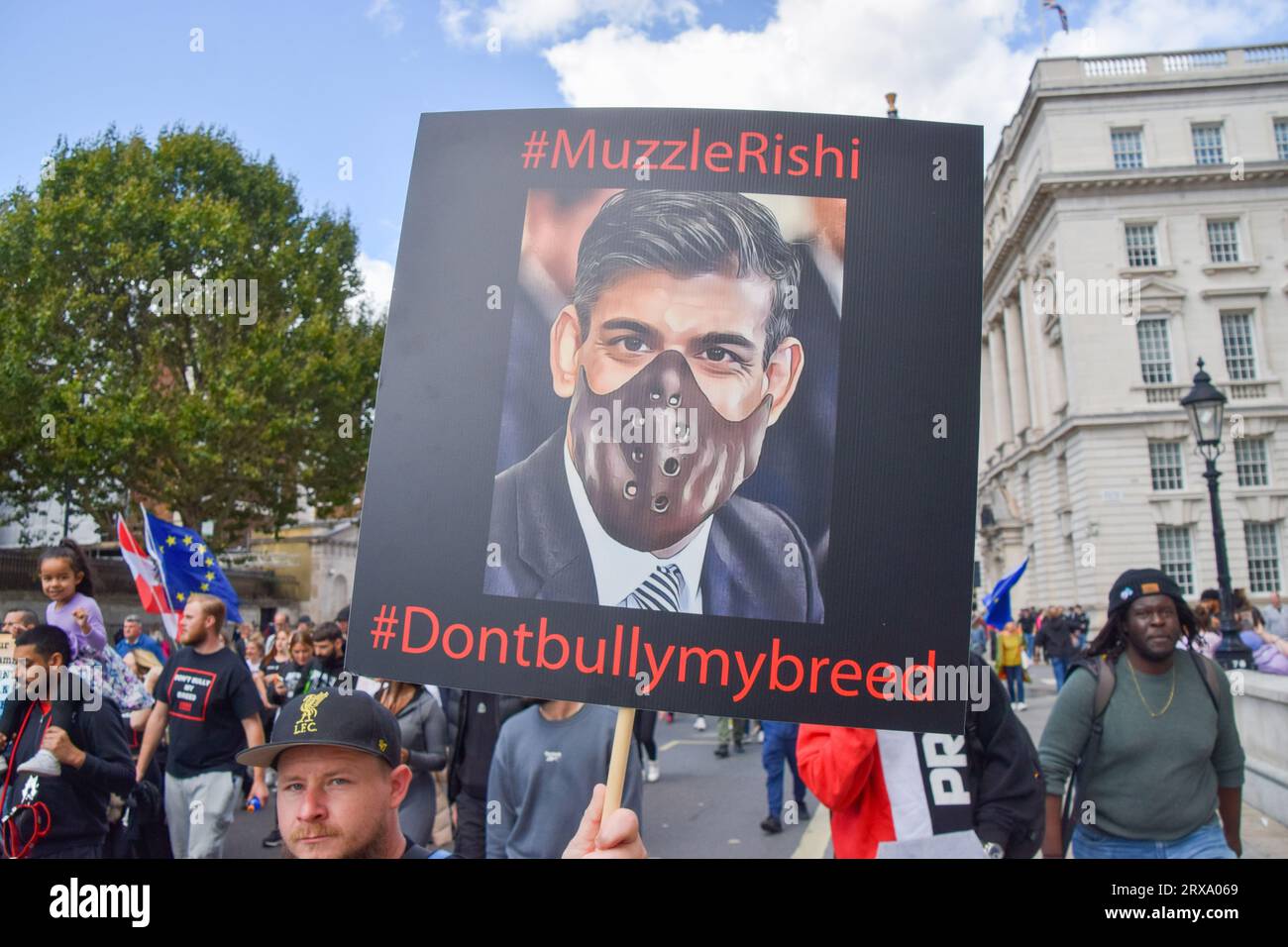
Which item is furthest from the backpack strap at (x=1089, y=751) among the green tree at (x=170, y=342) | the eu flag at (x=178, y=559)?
the green tree at (x=170, y=342)

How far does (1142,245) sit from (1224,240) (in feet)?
10.7

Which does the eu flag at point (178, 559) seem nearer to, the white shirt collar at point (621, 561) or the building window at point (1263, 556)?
the white shirt collar at point (621, 561)

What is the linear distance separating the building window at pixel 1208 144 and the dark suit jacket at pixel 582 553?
47.8 m

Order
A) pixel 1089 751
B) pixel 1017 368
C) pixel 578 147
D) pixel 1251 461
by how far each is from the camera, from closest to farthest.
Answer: pixel 578 147 < pixel 1089 751 < pixel 1251 461 < pixel 1017 368

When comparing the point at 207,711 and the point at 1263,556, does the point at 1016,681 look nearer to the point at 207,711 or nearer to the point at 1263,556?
the point at 207,711

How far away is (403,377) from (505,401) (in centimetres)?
27

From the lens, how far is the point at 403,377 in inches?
94.4

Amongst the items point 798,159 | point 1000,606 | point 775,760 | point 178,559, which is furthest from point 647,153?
point 1000,606

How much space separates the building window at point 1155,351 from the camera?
39781 millimetres

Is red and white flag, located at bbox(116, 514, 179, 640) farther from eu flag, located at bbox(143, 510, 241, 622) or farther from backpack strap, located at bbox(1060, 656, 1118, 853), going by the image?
backpack strap, located at bbox(1060, 656, 1118, 853)

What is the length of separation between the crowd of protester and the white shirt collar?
1.60 ft

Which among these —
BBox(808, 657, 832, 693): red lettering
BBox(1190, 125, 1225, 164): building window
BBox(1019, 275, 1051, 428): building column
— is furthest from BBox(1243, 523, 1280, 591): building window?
BBox(808, 657, 832, 693): red lettering

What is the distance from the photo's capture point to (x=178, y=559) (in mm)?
11539
